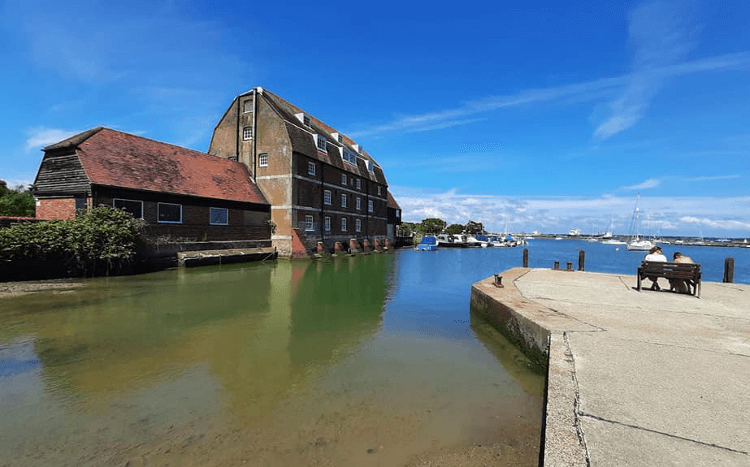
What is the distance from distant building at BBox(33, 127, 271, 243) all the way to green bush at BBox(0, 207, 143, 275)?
2.04 meters

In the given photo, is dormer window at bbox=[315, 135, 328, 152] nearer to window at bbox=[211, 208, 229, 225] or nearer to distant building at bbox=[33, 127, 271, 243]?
distant building at bbox=[33, 127, 271, 243]

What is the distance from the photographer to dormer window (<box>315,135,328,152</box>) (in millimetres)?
32638

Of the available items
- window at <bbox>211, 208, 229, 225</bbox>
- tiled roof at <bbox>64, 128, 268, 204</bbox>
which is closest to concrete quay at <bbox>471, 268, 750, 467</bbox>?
tiled roof at <bbox>64, 128, 268, 204</bbox>

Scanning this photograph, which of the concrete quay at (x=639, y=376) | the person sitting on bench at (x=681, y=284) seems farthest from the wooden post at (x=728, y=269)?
the concrete quay at (x=639, y=376)

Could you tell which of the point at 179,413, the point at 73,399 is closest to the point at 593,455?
the point at 179,413

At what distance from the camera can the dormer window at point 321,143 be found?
107 ft

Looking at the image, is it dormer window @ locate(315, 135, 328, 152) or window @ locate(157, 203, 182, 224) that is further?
dormer window @ locate(315, 135, 328, 152)

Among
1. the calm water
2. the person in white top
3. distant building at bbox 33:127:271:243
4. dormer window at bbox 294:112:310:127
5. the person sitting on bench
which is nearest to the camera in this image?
the calm water

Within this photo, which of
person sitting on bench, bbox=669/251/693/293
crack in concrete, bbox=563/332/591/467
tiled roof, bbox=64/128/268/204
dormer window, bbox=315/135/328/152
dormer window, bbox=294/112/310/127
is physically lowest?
crack in concrete, bbox=563/332/591/467

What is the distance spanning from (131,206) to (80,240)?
15.9 feet

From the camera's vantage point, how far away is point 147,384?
16.9 ft

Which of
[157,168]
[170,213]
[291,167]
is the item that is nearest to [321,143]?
[291,167]

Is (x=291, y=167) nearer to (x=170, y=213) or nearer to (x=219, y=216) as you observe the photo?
(x=219, y=216)

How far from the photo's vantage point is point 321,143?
33.5 metres
